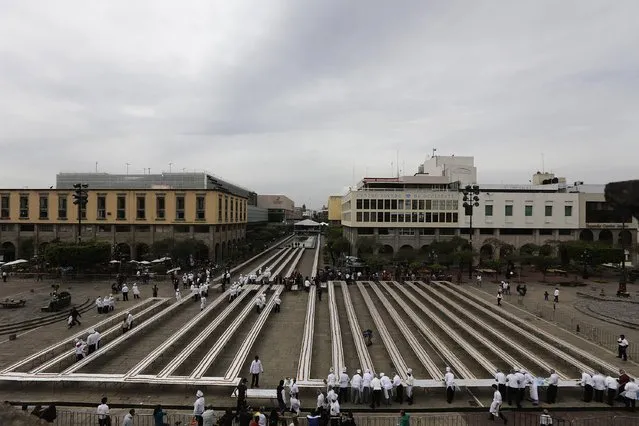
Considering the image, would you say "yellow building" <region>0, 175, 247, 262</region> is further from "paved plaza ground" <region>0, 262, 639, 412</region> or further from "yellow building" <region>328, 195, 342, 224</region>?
"yellow building" <region>328, 195, 342, 224</region>

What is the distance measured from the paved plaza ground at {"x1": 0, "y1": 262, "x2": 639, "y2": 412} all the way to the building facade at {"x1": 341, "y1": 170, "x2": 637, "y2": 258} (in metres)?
21.1

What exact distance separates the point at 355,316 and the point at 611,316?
613 inches

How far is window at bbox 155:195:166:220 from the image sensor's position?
175ft

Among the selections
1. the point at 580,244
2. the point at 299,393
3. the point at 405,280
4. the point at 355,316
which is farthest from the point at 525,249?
the point at 299,393

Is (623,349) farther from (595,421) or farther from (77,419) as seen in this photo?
(77,419)

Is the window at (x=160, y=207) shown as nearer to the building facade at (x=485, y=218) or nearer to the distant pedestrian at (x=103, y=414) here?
Result: the building facade at (x=485, y=218)

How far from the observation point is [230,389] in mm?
13266

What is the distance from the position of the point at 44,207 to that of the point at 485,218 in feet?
201

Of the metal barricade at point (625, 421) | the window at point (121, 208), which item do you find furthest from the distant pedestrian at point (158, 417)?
the window at point (121, 208)

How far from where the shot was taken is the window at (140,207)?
5353cm

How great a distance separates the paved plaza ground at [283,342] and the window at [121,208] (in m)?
18.2

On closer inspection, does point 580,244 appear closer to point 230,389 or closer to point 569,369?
point 569,369

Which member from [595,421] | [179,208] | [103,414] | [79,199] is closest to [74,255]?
[79,199]

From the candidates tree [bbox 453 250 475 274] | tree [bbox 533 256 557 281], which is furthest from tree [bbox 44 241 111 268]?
tree [bbox 533 256 557 281]
